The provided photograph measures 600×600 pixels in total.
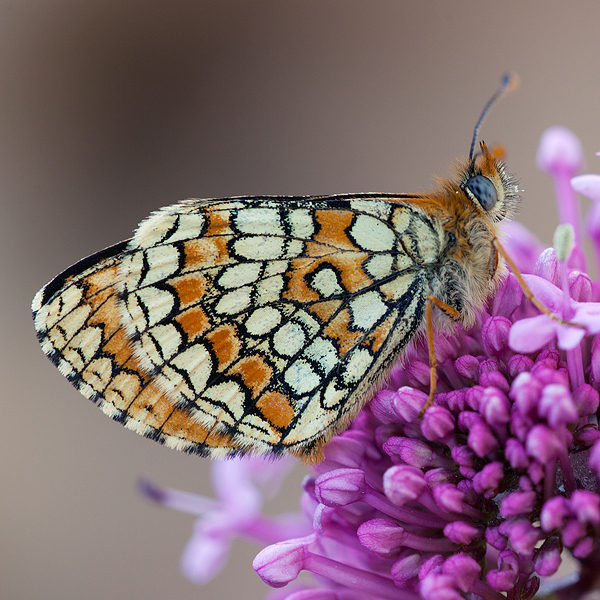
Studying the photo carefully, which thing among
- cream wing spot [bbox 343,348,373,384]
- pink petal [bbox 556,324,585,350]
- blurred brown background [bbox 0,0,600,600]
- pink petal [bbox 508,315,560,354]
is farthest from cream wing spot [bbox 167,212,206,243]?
blurred brown background [bbox 0,0,600,600]

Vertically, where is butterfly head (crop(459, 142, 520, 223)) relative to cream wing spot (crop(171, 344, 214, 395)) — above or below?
above

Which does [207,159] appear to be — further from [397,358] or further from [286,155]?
[397,358]

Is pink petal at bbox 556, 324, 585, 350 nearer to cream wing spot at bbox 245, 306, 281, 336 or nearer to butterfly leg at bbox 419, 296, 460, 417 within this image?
butterfly leg at bbox 419, 296, 460, 417

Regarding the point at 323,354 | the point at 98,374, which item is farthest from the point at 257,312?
the point at 98,374

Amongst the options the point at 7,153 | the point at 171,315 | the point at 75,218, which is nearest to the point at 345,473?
the point at 171,315

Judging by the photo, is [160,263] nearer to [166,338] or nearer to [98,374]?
[166,338]

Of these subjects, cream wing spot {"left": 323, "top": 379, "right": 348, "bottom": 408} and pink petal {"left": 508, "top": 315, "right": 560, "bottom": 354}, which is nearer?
pink petal {"left": 508, "top": 315, "right": 560, "bottom": 354}
